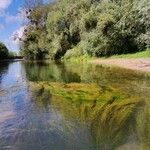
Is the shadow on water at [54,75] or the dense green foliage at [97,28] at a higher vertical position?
the dense green foliage at [97,28]

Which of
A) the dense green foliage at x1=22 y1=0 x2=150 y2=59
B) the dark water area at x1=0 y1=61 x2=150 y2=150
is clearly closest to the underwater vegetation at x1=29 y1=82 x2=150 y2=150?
the dark water area at x1=0 y1=61 x2=150 y2=150

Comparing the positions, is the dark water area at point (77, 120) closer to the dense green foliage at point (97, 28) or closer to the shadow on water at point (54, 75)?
the shadow on water at point (54, 75)

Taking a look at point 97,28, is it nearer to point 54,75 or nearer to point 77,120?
point 54,75

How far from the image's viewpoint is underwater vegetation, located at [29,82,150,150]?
9727 millimetres

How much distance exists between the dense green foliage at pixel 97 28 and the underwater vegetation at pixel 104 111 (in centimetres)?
1434

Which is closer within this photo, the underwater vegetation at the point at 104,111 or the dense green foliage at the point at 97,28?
the underwater vegetation at the point at 104,111

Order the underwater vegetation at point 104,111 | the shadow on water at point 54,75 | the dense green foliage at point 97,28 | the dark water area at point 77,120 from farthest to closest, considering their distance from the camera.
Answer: the dense green foliage at point 97,28
the shadow on water at point 54,75
the underwater vegetation at point 104,111
the dark water area at point 77,120

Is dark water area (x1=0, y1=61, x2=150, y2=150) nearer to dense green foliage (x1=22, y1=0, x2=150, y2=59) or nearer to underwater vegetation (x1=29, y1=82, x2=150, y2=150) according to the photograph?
underwater vegetation (x1=29, y1=82, x2=150, y2=150)

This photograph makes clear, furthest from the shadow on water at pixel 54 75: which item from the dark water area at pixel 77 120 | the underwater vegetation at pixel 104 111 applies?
the dark water area at pixel 77 120

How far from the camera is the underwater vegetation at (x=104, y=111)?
383 inches

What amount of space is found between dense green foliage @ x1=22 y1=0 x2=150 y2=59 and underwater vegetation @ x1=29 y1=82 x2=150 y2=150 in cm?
1434

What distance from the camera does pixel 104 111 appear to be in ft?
43.1

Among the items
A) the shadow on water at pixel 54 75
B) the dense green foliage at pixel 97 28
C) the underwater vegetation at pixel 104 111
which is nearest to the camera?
the underwater vegetation at pixel 104 111

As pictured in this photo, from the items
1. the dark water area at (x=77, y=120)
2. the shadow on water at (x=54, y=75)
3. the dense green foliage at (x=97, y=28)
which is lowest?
the shadow on water at (x=54, y=75)
